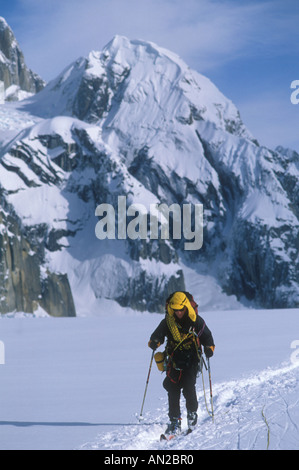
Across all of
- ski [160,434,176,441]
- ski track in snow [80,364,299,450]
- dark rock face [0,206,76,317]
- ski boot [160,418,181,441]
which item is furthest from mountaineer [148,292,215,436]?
dark rock face [0,206,76,317]

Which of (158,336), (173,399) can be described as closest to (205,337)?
(158,336)

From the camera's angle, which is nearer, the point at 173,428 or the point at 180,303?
the point at 173,428

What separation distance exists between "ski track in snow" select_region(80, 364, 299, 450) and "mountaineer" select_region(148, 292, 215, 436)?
664 millimetres

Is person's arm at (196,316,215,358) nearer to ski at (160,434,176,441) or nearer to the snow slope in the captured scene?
the snow slope

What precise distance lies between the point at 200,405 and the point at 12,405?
4378mm

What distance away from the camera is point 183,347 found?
35.6 feet

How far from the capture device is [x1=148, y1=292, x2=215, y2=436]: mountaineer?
10.6m

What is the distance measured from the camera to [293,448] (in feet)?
27.9

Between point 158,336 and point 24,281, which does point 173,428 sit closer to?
point 158,336

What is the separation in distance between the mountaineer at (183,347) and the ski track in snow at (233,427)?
0.66 meters

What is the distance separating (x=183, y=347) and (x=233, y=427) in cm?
169

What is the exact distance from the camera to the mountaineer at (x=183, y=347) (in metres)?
10.6
